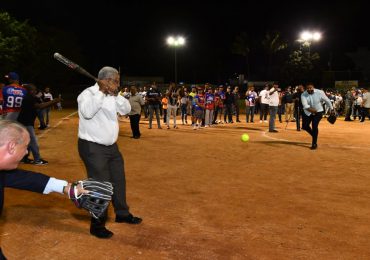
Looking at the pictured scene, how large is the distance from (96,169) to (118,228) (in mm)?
960

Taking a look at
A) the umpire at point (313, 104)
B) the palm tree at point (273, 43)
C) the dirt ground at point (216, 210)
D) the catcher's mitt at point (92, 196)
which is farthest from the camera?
the palm tree at point (273, 43)

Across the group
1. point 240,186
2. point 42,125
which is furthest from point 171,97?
point 240,186

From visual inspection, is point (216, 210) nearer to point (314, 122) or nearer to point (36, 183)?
point (36, 183)

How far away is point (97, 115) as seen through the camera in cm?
527

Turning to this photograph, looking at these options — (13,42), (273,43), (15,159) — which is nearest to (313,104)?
(15,159)

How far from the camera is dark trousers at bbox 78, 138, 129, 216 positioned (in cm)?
527

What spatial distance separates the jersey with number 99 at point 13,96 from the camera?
963 cm

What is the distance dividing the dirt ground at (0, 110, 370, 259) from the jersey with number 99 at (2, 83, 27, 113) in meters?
1.45

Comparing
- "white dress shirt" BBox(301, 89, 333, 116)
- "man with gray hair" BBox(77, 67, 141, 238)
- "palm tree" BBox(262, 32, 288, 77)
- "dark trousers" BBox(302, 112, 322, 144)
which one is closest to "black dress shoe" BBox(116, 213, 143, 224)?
"man with gray hair" BBox(77, 67, 141, 238)

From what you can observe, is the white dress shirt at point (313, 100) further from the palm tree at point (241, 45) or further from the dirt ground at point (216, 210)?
the palm tree at point (241, 45)

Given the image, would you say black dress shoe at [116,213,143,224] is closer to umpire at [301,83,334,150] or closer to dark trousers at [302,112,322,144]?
umpire at [301,83,334,150]

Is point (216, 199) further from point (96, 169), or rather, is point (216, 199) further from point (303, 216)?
point (96, 169)

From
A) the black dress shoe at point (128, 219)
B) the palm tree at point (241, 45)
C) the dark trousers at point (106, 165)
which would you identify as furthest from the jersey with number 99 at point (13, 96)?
the palm tree at point (241, 45)

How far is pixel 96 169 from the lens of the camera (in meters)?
5.26
